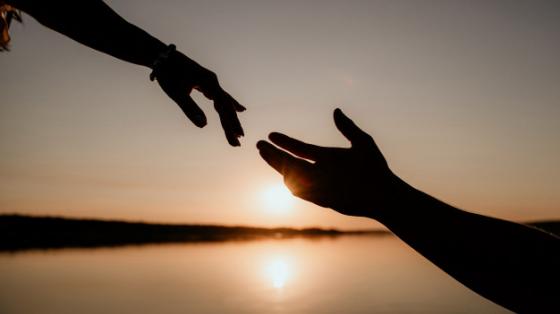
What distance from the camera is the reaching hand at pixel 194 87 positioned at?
1959 mm

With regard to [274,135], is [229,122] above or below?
above

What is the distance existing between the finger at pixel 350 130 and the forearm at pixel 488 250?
1.03 feet

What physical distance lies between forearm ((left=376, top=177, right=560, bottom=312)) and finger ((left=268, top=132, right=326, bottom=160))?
363mm

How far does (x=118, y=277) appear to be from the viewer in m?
22.3

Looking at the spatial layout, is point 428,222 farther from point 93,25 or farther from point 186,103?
point 93,25

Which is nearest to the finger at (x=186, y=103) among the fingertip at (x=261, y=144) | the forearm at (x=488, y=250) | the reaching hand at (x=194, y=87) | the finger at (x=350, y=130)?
the reaching hand at (x=194, y=87)

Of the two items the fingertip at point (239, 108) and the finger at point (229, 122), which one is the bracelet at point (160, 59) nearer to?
the finger at point (229, 122)

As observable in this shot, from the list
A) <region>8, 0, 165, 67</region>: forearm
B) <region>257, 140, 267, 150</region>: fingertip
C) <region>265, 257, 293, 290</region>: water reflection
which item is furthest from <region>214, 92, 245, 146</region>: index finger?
<region>265, 257, 293, 290</region>: water reflection

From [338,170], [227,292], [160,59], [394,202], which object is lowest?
[227,292]

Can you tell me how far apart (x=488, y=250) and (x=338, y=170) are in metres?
0.53

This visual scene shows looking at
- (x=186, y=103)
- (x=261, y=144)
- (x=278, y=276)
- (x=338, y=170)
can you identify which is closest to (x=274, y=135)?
(x=261, y=144)

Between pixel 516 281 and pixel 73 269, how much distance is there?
27.8 meters

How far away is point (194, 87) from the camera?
80.3 inches

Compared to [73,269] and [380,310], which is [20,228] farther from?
[380,310]
